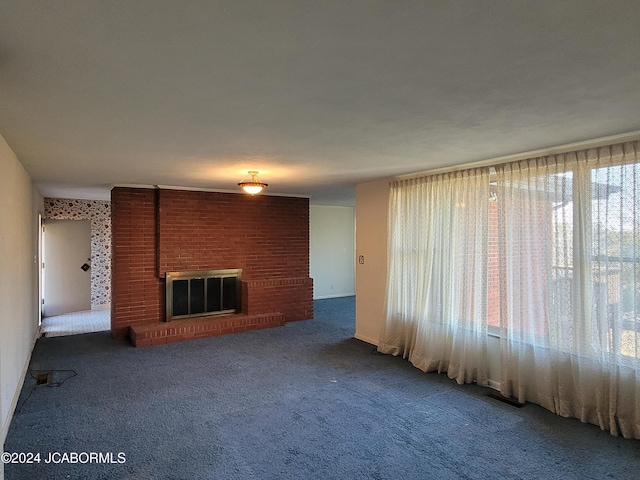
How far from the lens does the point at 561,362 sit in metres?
3.24

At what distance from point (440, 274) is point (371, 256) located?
127 centimetres

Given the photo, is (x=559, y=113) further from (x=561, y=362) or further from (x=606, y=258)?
(x=561, y=362)

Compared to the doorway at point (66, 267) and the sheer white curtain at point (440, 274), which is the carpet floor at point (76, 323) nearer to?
the doorway at point (66, 267)

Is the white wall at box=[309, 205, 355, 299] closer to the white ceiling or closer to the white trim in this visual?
the white trim

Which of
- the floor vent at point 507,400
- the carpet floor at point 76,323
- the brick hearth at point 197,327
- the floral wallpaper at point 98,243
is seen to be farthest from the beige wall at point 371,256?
the floral wallpaper at point 98,243

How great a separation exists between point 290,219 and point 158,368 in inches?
139

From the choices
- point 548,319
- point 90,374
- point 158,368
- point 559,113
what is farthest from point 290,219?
point 559,113

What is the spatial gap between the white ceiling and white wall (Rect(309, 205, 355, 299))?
5.72 m

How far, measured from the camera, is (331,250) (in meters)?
9.23

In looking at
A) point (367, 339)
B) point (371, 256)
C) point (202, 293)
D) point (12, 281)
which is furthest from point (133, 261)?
point (367, 339)

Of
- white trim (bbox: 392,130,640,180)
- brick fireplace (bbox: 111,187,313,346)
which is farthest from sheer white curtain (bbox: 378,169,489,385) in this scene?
brick fireplace (bbox: 111,187,313,346)

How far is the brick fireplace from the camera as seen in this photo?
567 cm

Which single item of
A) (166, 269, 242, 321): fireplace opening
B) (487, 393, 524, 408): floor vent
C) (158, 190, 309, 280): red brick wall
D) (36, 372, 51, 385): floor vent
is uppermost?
(158, 190, 309, 280): red brick wall

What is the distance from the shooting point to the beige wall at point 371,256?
5188 millimetres
